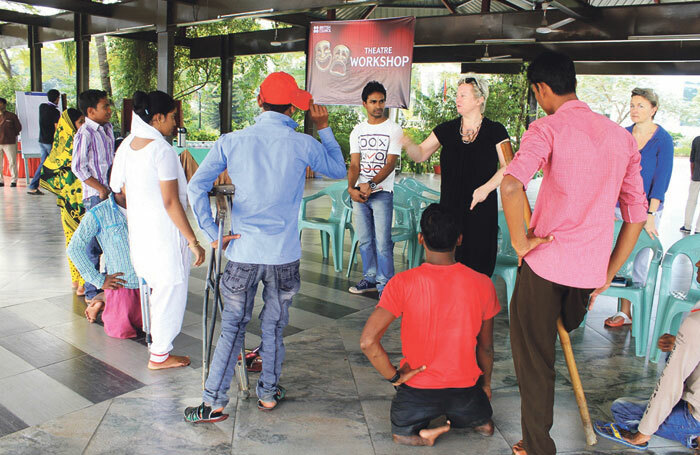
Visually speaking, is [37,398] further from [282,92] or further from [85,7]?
[85,7]

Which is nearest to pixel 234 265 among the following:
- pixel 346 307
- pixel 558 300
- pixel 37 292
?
pixel 558 300

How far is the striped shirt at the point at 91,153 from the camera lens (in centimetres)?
410

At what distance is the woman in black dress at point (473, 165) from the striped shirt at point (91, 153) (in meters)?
2.55

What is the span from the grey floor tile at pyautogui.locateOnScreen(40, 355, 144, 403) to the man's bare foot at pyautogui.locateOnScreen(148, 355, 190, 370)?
0.47 ft

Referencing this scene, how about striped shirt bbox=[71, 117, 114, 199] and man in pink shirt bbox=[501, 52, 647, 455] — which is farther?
striped shirt bbox=[71, 117, 114, 199]

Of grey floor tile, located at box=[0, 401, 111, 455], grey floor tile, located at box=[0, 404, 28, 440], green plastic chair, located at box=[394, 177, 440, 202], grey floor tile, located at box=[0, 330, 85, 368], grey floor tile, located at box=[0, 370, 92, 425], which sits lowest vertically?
grey floor tile, located at box=[0, 330, 85, 368]

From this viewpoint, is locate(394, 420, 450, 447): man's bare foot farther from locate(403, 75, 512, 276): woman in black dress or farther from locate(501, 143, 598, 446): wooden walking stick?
locate(403, 75, 512, 276): woman in black dress

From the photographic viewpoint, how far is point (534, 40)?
31.6 feet

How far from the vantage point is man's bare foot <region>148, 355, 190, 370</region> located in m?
3.19

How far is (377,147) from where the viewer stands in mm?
4531

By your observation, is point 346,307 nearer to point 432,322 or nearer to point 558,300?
point 432,322

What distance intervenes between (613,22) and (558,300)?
8830 millimetres

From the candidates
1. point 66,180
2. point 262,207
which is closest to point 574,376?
point 262,207

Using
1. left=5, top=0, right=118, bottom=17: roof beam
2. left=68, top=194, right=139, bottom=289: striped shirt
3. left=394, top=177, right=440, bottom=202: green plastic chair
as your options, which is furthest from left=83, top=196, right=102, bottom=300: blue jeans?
left=5, top=0, right=118, bottom=17: roof beam
